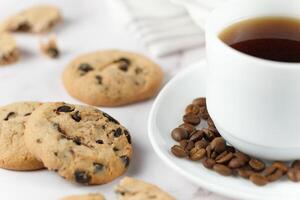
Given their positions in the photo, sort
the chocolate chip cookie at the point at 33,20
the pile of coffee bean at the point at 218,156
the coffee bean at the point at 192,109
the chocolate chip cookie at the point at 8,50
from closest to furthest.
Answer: the pile of coffee bean at the point at 218,156 < the coffee bean at the point at 192,109 < the chocolate chip cookie at the point at 8,50 < the chocolate chip cookie at the point at 33,20

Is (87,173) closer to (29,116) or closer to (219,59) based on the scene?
(29,116)

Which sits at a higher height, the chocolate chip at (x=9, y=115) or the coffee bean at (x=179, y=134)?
the chocolate chip at (x=9, y=115)

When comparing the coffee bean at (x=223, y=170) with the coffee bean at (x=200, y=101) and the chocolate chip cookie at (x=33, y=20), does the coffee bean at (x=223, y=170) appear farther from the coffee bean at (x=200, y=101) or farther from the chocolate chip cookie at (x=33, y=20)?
the chocolate chip cookie at (x=33, y=20)

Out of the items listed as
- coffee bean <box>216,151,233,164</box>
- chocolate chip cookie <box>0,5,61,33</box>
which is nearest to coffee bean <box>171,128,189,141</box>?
coffee bean <box>216,151,233,164</box>

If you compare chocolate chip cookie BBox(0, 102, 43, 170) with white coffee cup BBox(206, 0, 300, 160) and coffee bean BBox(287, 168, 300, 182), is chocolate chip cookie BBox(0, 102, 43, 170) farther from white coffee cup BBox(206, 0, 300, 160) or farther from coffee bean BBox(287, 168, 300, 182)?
coffee bean BBox(287, 168, 300, 182)

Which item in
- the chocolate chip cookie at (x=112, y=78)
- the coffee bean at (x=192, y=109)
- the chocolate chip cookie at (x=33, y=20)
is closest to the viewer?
the coffee bean at (x=192, y=109)

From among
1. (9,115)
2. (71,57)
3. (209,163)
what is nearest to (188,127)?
(209,163)

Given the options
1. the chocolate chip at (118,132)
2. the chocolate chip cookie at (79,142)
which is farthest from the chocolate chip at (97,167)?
the chocolate chip at (118,132)
